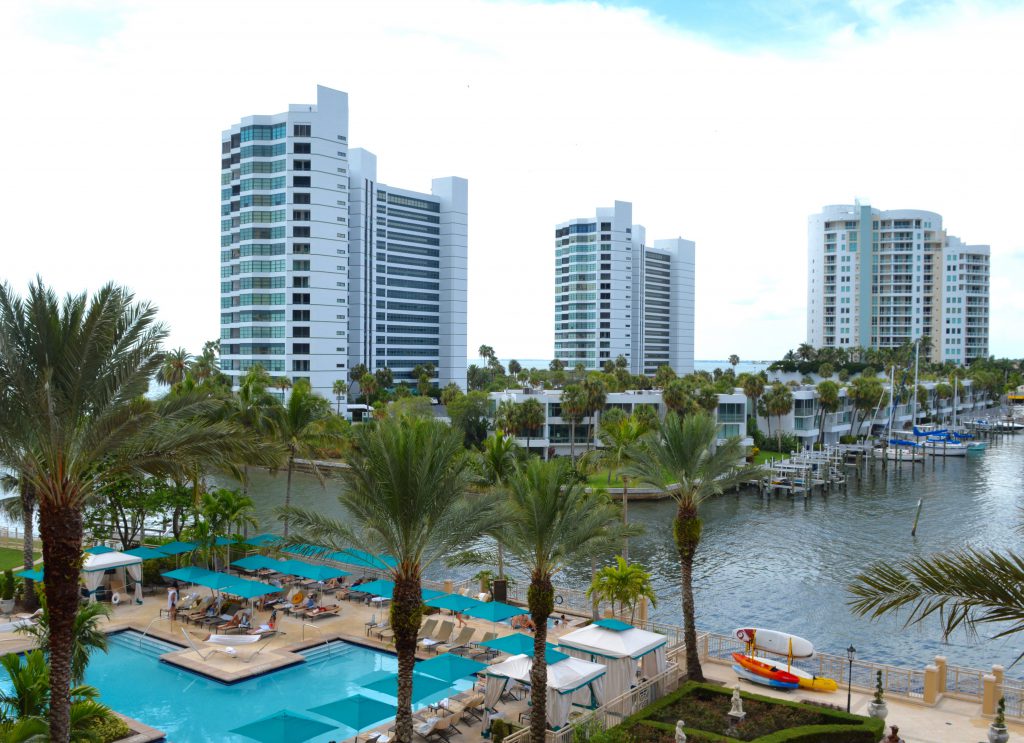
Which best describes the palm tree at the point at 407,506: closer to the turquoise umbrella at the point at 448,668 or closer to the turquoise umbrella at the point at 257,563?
the turquoise umbrella at the point at 448,668

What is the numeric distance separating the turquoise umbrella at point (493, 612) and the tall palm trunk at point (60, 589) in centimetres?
1428

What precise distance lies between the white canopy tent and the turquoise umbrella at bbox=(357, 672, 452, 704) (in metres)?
3.86

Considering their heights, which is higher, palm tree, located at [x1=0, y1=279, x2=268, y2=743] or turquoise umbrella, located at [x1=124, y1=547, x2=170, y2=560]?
palm tree, located at [x1=0, y1=279, x2=268, y2=743]

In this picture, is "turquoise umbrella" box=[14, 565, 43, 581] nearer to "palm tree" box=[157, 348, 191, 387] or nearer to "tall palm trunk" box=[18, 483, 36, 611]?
"tall palm trunk" box=[18, 483, 36, 611]

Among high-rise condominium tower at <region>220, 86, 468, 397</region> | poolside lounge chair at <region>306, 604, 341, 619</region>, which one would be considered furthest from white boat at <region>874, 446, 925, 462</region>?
poolside lounge chair at <region>306, 604, 341, 619</region>

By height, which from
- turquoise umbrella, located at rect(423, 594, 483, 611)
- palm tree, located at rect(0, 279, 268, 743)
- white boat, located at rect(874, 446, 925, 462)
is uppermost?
palm tree, located at rect(0, 279, 268, 743)

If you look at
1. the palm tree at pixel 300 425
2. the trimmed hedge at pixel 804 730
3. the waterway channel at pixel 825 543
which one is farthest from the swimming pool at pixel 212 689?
the waterway channel at pixel 825 543

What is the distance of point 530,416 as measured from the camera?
77.4m

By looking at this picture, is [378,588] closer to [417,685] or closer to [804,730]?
[417,685]

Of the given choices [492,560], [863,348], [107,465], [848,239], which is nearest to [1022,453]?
[863,348]

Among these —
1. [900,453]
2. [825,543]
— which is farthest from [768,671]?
[900,453]

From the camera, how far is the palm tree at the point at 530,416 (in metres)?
77.4

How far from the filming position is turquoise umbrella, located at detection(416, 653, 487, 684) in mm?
21047

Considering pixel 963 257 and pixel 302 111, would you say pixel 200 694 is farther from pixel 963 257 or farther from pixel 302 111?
pixel 963 257
